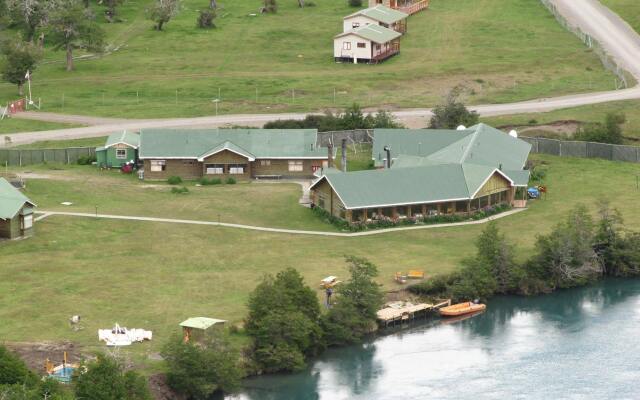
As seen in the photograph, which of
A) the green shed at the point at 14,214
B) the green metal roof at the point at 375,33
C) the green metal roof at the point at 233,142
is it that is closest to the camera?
the green shed at the point at 14,214

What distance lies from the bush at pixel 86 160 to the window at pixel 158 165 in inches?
271

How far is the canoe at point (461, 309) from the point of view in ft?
331

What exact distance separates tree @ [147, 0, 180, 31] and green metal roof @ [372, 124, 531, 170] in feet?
198

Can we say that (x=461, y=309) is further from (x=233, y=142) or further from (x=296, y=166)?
(x=233, y=142)

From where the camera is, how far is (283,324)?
90375mm

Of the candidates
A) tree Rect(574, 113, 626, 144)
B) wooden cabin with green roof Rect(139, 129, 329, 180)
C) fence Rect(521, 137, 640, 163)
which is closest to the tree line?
fence Rect(521, 137, 640, 163)

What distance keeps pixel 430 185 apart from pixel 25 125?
164ft

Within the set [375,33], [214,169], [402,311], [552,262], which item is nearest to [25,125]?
[214,169]

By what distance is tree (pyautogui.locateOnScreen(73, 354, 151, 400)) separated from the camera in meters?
78.8

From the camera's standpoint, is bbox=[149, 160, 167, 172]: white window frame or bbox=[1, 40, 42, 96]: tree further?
bbox=[1, 40, 42, 96]: tree

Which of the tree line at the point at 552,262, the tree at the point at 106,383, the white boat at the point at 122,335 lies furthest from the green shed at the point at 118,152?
the tree at the point at 106,383

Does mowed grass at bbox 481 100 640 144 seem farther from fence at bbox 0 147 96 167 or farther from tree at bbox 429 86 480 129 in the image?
fence at bbox 0 147 96 167

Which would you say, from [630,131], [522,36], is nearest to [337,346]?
[630,131]

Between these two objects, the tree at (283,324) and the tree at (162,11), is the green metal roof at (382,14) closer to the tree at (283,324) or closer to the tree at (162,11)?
the tree at (162,11)
